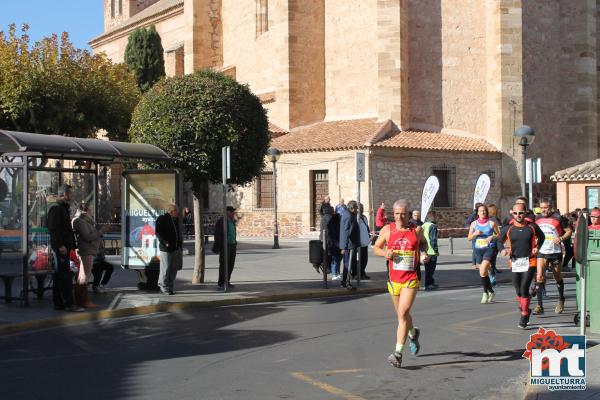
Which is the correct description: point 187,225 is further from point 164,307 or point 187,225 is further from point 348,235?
point 164,307

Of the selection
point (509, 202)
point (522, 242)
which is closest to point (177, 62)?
point (509, 202)

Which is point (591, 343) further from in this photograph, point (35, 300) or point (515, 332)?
point (35, 300)

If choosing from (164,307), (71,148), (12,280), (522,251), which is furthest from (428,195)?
(12,280)

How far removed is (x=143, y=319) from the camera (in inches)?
501

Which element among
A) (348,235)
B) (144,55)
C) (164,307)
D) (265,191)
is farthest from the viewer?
(144,55)

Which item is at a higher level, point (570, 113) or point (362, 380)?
point (570, 113)

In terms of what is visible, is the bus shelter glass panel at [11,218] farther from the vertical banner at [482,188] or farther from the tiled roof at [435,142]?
the tiled roof at [435,142]

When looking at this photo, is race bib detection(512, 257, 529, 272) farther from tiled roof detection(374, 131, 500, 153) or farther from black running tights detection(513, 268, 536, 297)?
tiled roof detection(374, 131, 500, 153)

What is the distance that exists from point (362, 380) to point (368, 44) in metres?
30.3

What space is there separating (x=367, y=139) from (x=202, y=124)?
18100 millimetres

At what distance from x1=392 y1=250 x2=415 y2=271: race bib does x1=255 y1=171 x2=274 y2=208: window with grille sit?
94.6 feet

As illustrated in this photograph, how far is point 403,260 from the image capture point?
8.97 metres

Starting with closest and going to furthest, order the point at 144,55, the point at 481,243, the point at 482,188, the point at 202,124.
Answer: the point at 481,243 → the point at 202,124 → the point at 482,188 → the point at 144,55

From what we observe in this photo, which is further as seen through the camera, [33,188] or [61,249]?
[33,188]
